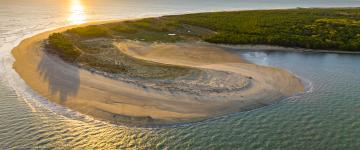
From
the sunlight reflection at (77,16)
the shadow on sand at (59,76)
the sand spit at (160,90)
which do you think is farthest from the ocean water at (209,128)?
the sunlight reflection at (77,16)

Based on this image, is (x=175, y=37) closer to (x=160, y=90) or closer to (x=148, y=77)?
(x=148, y=77)

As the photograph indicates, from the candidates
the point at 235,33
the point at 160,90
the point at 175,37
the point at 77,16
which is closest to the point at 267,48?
the point at 235,33

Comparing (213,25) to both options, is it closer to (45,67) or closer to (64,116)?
(45,67)

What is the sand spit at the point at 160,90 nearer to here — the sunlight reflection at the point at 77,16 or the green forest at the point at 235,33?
the green forest at the point at 235,33

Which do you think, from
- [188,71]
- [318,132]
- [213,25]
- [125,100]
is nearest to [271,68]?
[188,71]

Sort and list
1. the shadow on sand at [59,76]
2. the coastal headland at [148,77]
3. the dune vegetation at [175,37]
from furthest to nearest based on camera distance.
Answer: the dune vegetation at [175,37]
the shadow on sand at [59,76]
the coastal headland at [148,77]

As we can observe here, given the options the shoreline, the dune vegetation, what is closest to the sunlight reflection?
the dune vegetation

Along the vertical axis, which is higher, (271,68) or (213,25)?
(213,25)
